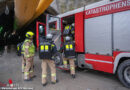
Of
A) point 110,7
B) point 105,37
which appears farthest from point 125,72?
point 110,7

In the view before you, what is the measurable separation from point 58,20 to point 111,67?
3563 mm

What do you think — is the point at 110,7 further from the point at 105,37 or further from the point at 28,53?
the point at 28,53

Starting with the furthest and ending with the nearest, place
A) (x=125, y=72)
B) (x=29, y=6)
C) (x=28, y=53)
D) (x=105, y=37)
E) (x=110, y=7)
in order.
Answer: (x=29, y=6), (x=28, y=53), (x=105, y=37), (x=110, y=7), (x=125, y=72)

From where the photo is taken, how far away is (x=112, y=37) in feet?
12.0

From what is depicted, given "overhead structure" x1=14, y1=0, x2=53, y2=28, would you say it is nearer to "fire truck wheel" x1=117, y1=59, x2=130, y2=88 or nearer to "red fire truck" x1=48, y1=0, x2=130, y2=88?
"red fire truck" x1=48, y1=0, x2=130, y2=88

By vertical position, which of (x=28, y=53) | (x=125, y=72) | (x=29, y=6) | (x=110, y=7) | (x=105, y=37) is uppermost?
(x=29, y=6)

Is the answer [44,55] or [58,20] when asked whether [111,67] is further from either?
[58,20]

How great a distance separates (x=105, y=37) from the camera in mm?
3828

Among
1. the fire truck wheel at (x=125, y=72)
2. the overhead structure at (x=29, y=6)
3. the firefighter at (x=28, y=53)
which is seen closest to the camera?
the fire truck wheel at (x=125, y=72)

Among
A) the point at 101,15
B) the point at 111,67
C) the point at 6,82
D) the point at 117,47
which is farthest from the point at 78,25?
the point at 6,82

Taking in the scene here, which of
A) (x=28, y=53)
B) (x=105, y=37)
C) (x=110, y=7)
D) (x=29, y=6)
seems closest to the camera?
(x=110, y=7)

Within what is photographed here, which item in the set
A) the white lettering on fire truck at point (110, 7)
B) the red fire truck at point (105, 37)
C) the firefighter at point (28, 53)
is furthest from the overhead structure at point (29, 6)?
the white lettering on fire truck at point (110, 7)

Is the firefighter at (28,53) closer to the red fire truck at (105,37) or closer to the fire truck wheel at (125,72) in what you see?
the red fire truck at (105,37)

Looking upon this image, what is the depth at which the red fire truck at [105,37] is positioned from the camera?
11.1ft
